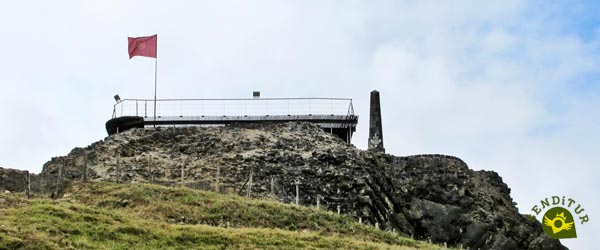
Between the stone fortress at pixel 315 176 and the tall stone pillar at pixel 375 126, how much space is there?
1.92 metres

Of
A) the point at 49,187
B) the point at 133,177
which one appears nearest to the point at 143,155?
the point at 133,177

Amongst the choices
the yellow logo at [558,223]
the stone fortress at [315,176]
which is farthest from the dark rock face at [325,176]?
the yellow logo at [558,223]

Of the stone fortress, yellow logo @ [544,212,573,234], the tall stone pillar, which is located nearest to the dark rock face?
the stone fortress

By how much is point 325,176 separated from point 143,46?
13.1 metres

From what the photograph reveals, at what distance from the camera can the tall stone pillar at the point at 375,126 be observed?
69.3 metres

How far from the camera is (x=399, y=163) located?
215ft

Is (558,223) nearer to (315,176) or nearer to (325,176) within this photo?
(325,176)

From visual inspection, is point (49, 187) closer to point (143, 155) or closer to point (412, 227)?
point (143, 155)

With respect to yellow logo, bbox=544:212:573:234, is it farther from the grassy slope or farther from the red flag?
the red flag

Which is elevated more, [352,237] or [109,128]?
[109,128]

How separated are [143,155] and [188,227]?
1621 cm

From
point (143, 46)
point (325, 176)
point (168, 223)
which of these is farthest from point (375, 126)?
point (168, 223)

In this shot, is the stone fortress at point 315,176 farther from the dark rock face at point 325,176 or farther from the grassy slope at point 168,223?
the grassy slope at point 168,223

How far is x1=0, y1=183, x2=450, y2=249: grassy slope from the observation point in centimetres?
4478
